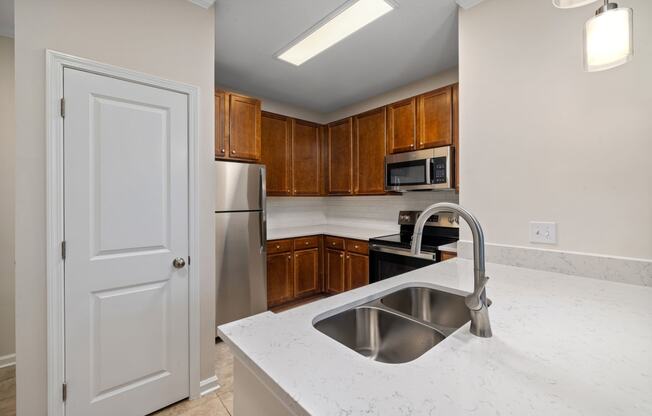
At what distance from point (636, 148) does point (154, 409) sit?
2890 millimetres

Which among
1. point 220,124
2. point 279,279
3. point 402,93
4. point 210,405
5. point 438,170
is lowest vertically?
point 210,405

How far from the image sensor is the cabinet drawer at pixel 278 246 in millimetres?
3100

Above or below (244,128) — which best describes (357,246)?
below

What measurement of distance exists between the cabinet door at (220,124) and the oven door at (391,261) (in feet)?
5.91

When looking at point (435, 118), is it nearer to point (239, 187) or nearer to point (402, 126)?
point (402, 126)

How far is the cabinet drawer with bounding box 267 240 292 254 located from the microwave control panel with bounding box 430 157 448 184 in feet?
5.79

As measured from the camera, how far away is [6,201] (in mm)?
2090

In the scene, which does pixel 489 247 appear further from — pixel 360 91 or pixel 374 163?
pixel 360 91

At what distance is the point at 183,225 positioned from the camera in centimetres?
172

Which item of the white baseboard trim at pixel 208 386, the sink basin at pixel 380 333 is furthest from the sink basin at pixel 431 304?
the white baseboard trim at pixel 208 386

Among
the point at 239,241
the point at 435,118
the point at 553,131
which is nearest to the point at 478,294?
the point at 553,131

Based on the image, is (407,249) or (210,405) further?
(407,249)

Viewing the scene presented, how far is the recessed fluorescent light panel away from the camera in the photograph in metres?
1.84

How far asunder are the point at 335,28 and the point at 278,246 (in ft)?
7.30
